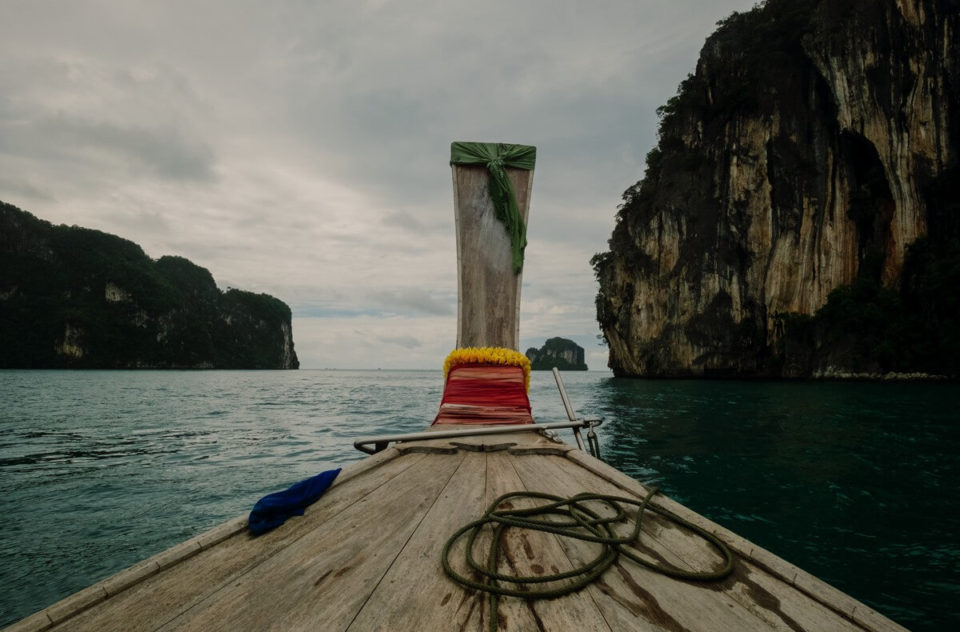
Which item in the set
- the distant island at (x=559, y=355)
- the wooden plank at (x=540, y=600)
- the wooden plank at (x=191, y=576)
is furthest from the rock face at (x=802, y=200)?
the distant island at (x=559, y=355)

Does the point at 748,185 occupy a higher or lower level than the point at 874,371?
higher

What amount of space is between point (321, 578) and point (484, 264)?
11.1 feet

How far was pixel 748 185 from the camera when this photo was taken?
3078cm

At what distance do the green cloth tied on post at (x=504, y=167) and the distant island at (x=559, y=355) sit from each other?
354 ft

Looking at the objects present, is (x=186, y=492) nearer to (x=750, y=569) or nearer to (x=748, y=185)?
(x=750, y=569)

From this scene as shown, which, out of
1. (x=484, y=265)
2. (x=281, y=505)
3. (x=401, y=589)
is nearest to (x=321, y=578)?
(x=401, y=589)

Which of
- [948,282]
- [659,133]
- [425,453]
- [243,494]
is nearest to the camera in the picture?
[425,453]

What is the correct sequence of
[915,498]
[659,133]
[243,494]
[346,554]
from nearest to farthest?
[346,554]
[915,498]
[243,494]
[659,133]

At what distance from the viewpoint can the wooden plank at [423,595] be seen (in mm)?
933

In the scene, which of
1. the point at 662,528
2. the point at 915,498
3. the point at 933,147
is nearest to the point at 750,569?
the point at 662,528

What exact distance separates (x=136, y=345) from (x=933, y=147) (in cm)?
10213

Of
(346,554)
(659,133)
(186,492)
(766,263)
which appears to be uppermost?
(659,133)

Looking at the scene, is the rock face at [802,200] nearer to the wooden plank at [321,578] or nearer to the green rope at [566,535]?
the green rope at [566,535]

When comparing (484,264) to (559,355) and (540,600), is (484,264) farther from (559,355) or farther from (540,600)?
(559,355)
